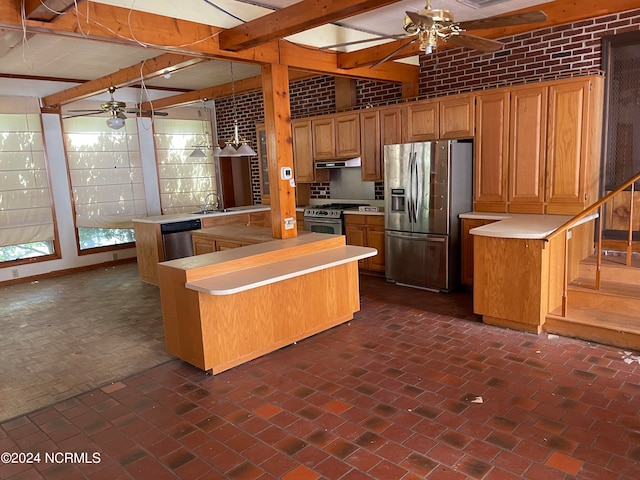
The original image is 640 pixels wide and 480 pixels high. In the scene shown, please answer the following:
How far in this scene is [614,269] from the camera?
14.3ft

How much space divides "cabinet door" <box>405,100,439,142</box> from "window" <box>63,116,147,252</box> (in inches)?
195

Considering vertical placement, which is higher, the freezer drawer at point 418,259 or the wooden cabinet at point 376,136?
the wooden cabinet at point 376,136

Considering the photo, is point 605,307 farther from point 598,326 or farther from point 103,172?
point 103,172

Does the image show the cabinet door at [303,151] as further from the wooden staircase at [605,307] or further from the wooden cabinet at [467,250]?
the wooden staircase at [605,307]

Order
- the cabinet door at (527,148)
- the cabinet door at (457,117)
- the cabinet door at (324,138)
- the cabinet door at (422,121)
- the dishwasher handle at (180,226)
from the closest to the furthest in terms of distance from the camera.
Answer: the cabinet door at (527,148), the cabinet door at (457,117), the cabinet door at (422,121), the dishwasher handle at (180,226), the cabinet door at (324,138)

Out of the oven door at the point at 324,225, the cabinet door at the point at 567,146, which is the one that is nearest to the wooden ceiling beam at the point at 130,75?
the oven door at the point at 324,225

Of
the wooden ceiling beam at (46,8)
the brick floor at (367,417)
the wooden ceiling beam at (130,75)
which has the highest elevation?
the wooden ceiling beam at (130,75)

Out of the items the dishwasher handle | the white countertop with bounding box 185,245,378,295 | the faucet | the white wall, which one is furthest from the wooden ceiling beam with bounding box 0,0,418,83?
the faucet

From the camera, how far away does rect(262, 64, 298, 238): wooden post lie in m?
4.31

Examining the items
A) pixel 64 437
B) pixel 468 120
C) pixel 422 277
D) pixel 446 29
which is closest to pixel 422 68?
pixel 468 120

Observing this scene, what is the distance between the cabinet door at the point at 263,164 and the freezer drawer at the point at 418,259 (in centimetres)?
284

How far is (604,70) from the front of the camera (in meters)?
4.65

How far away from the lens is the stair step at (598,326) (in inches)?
143

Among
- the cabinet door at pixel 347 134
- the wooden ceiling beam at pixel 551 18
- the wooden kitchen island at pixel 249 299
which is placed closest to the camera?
the wooden kitchen island at pixel 249 299
